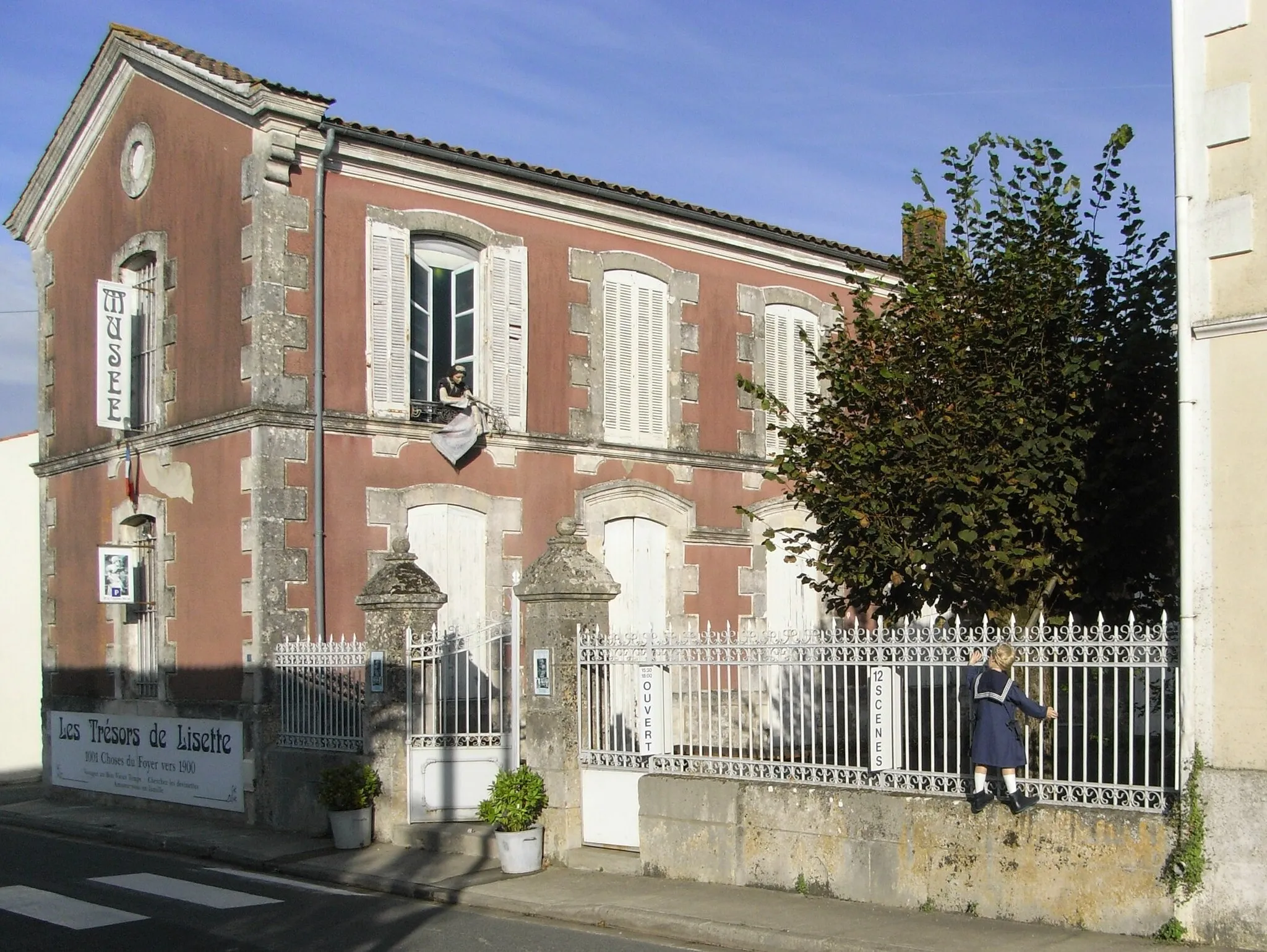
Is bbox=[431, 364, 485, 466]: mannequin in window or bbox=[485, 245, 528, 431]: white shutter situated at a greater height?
bbox=[485, 245, 528, 431]: white shutter

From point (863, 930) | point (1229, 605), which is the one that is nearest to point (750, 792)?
point (863, 930)

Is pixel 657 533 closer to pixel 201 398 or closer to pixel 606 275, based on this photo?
pixel 606 275

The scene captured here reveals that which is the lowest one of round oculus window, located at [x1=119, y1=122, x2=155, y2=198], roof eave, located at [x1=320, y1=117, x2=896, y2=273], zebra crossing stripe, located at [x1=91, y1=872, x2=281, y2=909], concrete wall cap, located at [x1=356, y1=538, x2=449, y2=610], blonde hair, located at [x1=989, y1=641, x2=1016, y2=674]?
zebra crossing stripe, located at [x1=91, y1=872, x2=281, y2=909]

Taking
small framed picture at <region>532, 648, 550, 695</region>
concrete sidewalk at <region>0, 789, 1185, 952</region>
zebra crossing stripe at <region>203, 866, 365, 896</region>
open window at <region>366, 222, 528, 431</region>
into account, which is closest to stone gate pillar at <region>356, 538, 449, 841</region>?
concrete sidewalk at <region>0, 789, 1185, 952</region>

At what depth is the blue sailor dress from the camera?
9.16 meters

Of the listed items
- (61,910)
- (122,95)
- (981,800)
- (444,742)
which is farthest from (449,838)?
(122,95)

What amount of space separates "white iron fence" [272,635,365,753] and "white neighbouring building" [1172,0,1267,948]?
8.17 metres

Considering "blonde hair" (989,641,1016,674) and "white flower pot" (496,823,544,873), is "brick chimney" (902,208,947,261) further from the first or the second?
"white flower pot" (496,823,544,873)

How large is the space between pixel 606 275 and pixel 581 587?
704cm

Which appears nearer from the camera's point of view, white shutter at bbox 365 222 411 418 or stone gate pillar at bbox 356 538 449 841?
stone gate pillar at bbox 356 538 449 841

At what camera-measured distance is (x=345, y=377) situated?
1619cm

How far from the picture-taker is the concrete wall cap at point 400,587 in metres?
13.8

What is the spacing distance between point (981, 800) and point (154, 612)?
1159 cm

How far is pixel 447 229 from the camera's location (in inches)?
672
